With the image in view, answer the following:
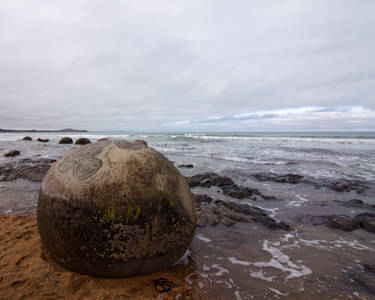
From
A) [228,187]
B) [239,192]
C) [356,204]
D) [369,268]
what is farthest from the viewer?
[228,187]

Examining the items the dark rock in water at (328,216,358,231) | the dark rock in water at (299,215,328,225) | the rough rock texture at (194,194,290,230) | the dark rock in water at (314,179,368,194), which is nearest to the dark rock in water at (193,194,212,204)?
the rough rock texture at (194,194,290,230)

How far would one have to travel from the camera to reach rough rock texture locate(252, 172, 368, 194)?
7.07 meters

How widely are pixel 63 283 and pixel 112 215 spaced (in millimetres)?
925

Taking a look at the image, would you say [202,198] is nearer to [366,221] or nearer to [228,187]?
[228,187]

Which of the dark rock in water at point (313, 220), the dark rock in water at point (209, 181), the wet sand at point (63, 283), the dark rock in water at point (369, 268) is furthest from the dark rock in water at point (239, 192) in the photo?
the wet sand at point (63, 283)

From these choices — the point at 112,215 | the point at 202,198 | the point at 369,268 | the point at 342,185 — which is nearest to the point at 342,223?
the point at 369,268

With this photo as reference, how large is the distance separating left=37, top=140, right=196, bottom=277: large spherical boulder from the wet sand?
96mm

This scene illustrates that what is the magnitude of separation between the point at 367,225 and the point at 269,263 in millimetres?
2594

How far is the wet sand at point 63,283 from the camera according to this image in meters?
2.23

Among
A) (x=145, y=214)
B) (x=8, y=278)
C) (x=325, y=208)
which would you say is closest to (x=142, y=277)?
(x=145, y=214)

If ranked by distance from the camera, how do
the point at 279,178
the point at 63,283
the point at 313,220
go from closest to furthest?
the point at 63,283 < the point at 313,220 < the point at 279,178

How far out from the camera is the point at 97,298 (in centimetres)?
219

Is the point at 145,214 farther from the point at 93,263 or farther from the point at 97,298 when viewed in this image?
the point at 97,298

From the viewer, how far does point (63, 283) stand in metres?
2.37
